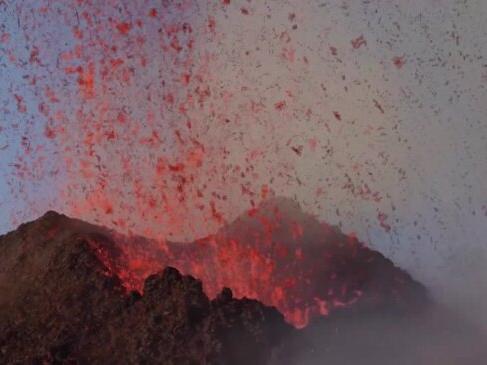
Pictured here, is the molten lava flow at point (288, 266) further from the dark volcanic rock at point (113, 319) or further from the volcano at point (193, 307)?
the dark volcanic rock at point (113, 319)

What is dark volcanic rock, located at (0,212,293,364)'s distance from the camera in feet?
25.5

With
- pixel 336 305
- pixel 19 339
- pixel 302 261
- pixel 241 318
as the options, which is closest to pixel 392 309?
pixel 336 305

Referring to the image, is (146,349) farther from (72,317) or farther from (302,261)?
(302,261)

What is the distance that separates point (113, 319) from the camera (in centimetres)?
860

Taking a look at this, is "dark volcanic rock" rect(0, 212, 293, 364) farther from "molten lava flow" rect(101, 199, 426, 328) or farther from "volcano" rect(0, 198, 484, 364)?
"molten lava flow" rect(101, 199, 426, 328)

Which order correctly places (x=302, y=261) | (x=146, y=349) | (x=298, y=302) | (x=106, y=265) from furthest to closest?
(x=302, y=261)
(x=298, y=302)
(x=106, y=265)
(x=146, y=349)

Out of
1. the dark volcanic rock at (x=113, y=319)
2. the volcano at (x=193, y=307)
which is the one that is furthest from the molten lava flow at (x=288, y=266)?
the dark volcanic rock at (x=113, y=319)

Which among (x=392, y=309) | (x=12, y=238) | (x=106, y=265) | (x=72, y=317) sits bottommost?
(x=392, y=309)

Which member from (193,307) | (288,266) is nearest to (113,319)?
(193,307)

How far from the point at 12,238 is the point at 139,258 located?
272 cm

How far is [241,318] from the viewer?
813 centimetres

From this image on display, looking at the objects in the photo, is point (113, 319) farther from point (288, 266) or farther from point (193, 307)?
point (288, 266)

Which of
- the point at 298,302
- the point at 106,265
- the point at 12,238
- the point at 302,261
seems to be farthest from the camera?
the point at 302,261

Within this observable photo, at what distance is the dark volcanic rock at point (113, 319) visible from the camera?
7.78 m
